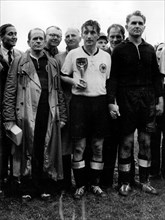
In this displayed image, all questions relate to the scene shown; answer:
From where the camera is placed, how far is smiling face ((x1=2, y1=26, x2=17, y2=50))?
17.5 ft

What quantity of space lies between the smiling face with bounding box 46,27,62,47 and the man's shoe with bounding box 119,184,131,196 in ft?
8.21

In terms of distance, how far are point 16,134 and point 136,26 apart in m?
2.33

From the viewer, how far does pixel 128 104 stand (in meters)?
4.88

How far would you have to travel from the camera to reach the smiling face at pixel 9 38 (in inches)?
210

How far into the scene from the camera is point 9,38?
5.36 metres

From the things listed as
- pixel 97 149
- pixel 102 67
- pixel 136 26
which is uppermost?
pixel 136 26

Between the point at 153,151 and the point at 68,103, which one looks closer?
the point at 68,103

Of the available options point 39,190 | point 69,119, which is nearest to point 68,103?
point 69,119

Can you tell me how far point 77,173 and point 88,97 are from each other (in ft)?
3.80

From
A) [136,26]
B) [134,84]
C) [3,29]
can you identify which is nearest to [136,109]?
[134,84]

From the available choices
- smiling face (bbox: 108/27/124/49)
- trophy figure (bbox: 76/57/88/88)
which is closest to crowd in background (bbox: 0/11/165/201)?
trophy figure (bbox: 76/57/88/88)

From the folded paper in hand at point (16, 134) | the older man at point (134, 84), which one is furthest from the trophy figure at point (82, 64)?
the folded paper in hand at point (16, 134)

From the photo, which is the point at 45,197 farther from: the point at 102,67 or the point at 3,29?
the point at 3,29

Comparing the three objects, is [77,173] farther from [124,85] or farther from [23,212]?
[124,85]
